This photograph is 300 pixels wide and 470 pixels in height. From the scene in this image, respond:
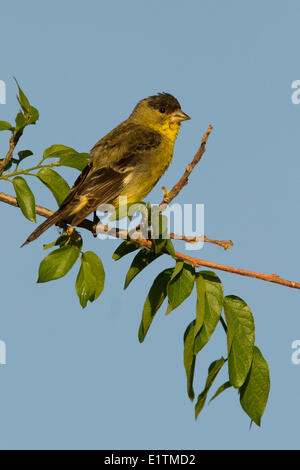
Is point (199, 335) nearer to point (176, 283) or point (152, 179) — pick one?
point (176, 283)

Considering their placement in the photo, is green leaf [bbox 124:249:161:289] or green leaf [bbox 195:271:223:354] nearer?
green leaf [bbox 195:271:223:354]

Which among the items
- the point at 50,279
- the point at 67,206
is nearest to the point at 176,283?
the point at 50,279

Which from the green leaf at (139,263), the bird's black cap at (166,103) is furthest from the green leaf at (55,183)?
the bird's black cap at (166,103)

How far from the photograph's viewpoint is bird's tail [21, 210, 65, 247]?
13.4ft

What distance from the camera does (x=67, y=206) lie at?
4750 mm

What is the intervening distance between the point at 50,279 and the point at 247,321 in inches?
43.8

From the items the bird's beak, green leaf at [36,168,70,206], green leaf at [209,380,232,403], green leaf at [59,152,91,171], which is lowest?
green leaf at [209,380,232,403]

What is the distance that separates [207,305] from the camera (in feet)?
10.9

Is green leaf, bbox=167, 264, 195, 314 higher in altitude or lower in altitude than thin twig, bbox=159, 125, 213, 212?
lower

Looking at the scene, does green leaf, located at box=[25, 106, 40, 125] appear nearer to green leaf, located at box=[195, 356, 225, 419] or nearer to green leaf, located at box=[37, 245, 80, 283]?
green leaf, located at box=[37, 245, 80, 283]

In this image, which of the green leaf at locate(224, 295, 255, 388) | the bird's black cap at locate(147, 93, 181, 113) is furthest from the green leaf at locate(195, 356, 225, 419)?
the bird's black cap at locate(147, 93, 181, 113)

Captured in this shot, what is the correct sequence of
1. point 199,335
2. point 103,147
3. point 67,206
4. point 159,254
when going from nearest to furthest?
point 199,335, point 159,254, point 67,206, point 103,147

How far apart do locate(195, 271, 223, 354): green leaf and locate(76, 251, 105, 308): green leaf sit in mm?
546

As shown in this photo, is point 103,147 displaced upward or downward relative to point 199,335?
upward
